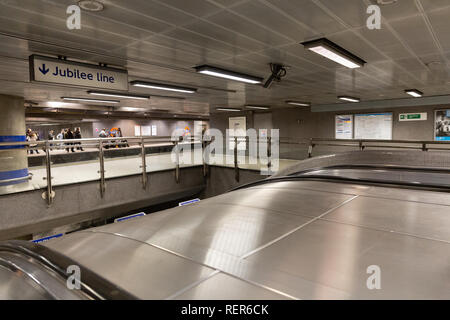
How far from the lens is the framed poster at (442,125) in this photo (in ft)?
30.2

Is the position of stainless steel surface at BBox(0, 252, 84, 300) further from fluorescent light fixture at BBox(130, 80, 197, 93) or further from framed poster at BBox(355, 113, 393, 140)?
framed poster at BBox(355, 113, 393, 140)

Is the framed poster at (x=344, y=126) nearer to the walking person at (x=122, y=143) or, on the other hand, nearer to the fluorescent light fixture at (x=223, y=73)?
the fluorescent light fixture at (x=223, y=73)

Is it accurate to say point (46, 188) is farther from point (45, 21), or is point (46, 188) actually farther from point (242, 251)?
point (242, 251)

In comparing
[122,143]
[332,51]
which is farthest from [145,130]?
[332,51]

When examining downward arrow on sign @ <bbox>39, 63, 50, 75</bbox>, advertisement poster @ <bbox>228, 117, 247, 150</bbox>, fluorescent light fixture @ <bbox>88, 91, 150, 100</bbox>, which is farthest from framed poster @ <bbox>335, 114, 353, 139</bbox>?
downward arrow on sign @ <bbox>39, 63, 50, 75</bbox>

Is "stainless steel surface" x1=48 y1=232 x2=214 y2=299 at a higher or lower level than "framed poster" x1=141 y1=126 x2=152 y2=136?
lower

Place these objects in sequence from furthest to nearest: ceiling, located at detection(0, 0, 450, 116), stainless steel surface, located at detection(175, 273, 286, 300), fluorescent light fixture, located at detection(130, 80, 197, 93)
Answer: fluorescent light fixture, located at detection(130, 80, 197, 93)
ceiling, located at detection(0, 0, 450, 116)
stainless steel surface, located at detection(175, 273, 286, 300)

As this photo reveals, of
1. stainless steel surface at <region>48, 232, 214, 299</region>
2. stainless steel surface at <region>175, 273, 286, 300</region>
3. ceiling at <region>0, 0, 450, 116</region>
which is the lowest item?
stainless steel surface at <region>175, 273, 286, 300</region>

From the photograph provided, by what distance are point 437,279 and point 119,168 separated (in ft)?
21.5

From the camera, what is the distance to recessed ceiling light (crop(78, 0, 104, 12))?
260 centimetres

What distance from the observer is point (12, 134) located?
7074mm

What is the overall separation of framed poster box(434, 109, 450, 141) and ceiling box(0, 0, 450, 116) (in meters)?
4.46

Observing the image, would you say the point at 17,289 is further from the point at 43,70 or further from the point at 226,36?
the point at 43,70

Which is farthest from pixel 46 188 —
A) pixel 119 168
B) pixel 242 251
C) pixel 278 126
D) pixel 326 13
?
pixel 278 126
